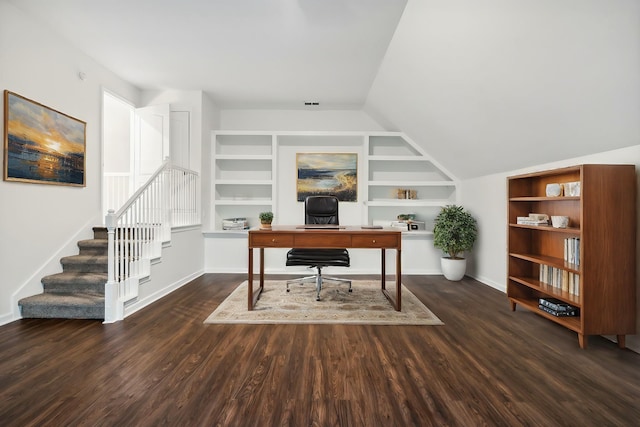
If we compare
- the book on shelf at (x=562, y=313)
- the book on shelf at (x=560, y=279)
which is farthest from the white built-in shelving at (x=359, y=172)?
the book on shelf at (x=562, y=313)

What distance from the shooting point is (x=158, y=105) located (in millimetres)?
4559

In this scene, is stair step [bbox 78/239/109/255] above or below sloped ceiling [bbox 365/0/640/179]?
below

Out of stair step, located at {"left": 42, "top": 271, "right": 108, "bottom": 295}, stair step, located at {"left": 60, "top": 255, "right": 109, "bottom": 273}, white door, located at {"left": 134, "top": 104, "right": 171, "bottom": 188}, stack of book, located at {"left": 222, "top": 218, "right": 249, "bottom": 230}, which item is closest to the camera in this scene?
stair step, located at {"left": 42, "top": 271, "right": 108, "bottom": 295}

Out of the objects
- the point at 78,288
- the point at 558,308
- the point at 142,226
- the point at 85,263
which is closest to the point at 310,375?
the point at 558,308

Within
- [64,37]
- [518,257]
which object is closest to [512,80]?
[518,257]

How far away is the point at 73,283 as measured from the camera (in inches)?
120

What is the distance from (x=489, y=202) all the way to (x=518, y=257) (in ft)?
4.36

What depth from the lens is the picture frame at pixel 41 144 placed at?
2.80 meters

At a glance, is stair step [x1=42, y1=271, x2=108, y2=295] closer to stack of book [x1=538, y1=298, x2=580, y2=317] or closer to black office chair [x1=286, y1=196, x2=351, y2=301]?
black office chair [x1=286, y1=196, x2=351, y2=301]

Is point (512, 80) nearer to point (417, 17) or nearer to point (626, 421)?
Answer: point (417, 17)

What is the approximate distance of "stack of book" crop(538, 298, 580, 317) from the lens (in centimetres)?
242

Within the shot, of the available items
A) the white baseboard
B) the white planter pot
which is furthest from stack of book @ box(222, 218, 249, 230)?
the white planter pot

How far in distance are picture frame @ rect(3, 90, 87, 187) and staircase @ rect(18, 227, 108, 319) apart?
0.79m

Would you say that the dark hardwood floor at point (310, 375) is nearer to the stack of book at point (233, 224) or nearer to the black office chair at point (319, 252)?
the black office chair at point (319, 252)
